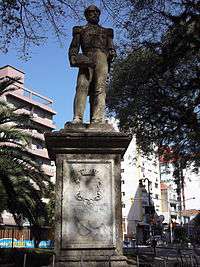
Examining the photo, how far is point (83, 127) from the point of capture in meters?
6.84

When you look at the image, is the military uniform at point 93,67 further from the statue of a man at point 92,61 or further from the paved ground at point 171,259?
the paved ground at point 171,259

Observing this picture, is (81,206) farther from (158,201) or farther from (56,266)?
(158,201)

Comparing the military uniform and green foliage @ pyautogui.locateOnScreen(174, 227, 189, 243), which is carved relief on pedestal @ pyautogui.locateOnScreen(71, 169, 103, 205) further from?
green foliage @ pyautogui.locateOnScreen(174, 227, 189, 243)

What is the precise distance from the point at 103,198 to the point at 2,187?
29.7ft

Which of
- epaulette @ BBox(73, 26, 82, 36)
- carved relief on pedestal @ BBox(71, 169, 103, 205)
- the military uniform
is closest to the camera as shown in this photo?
carved relief on pedestal @ BBox(71, 169, 103, 205)

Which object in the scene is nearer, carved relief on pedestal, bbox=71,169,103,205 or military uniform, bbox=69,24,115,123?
carved relief on pedestal, bbox=71,169,103,205

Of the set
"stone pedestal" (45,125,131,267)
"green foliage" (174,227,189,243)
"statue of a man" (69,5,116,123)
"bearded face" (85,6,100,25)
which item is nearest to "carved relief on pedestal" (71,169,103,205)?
"stone pedestal" (45,125,131,267)

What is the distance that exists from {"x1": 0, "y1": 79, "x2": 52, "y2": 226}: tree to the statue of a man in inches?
327

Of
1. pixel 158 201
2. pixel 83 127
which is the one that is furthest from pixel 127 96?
pixel 158 201

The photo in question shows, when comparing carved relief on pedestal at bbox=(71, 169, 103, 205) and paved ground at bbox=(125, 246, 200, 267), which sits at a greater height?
carved relief on pedestal at bbox=(71, 169, 103, 205)

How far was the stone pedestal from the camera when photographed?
6.08 meters

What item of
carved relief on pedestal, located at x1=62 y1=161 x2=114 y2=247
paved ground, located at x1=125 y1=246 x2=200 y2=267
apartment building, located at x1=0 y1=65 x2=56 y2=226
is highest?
apartment building, located at x1=0 y1=65 x2=56 y2=226

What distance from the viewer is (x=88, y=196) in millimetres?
6340

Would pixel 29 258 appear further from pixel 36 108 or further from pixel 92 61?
pixel 36 108
